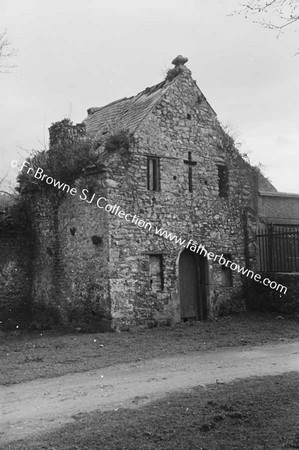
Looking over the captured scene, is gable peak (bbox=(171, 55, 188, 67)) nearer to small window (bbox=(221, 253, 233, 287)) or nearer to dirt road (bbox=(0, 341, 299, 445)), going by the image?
small window (bbox=(221, 253, 233, 287))

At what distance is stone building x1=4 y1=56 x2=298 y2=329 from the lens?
1384 centimetres

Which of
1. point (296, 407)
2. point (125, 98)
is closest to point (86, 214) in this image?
point (125, 98)

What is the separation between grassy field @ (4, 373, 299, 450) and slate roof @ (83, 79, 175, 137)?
9.25m

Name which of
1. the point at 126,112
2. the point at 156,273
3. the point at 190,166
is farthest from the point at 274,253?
the point at 126,112

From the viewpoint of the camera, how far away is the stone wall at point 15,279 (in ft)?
52.6

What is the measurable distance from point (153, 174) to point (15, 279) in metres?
5.68

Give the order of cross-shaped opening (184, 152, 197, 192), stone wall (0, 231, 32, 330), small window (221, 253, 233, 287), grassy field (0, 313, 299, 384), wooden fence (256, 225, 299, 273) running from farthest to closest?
wooden fence (256, 225, 299, 273)
small window (221, 253, 233, 287)
stone wall (0, 231, 32, 330)
cross-shaped opening (184, 152, 197, 192)
grassy field (0, 313, 299, 384)

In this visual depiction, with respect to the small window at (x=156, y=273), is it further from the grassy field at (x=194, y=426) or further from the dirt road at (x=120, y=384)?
the grassy field at (x=194, y=426)

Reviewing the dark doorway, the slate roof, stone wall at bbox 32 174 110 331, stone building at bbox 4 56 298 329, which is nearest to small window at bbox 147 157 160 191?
stone building at bbox 4 56 298 329

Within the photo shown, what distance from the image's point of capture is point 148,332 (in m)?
13.4

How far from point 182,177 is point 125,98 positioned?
450cm

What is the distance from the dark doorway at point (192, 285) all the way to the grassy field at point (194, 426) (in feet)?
26.2

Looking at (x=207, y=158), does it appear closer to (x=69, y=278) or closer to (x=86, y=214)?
(x=86, y=214)

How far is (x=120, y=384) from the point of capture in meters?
8.27
